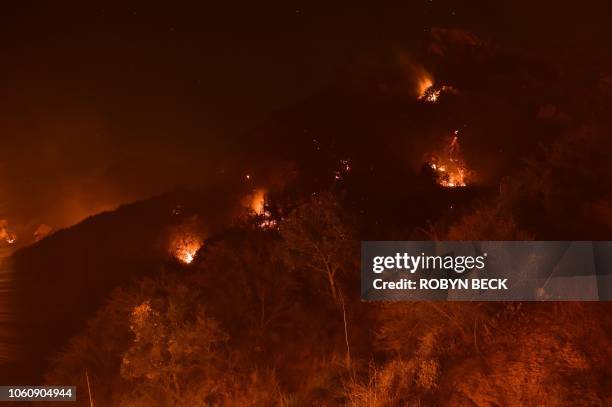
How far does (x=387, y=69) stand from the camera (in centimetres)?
5059

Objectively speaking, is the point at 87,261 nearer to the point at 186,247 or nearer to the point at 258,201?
the point at 186,247

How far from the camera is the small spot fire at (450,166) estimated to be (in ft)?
110

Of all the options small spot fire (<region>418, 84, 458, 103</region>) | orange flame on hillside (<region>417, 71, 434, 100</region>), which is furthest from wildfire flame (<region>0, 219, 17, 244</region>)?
orange flame on hillside (<region>417, 71, 434, 100</region>)

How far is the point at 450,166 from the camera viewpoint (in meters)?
34.6

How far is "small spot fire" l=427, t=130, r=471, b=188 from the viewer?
33.5m

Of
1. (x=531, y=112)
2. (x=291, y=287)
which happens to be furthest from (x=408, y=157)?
(x=291, y=287)

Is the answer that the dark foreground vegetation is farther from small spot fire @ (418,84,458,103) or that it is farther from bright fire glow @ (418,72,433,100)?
bright fire glow @ (418,72,433,100)

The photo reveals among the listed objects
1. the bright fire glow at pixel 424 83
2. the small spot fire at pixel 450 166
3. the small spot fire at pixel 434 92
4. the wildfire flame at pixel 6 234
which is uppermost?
the bright fire glow at pixel 424 83

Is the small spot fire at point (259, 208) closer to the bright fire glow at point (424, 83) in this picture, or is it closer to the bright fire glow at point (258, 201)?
the bright fire glow at point (258, 201)

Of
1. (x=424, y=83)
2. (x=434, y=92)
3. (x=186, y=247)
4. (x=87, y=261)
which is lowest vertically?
(x=186, y=247)

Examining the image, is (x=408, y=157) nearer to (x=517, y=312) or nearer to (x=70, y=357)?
(x=70, y=357)

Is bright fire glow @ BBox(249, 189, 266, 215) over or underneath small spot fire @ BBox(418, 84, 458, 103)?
underneath

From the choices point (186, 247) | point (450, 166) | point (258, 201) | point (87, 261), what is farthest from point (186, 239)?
point (450, 166)

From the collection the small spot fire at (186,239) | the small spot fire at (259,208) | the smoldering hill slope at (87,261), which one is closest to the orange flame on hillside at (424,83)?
the small spot fire at (259,208)
